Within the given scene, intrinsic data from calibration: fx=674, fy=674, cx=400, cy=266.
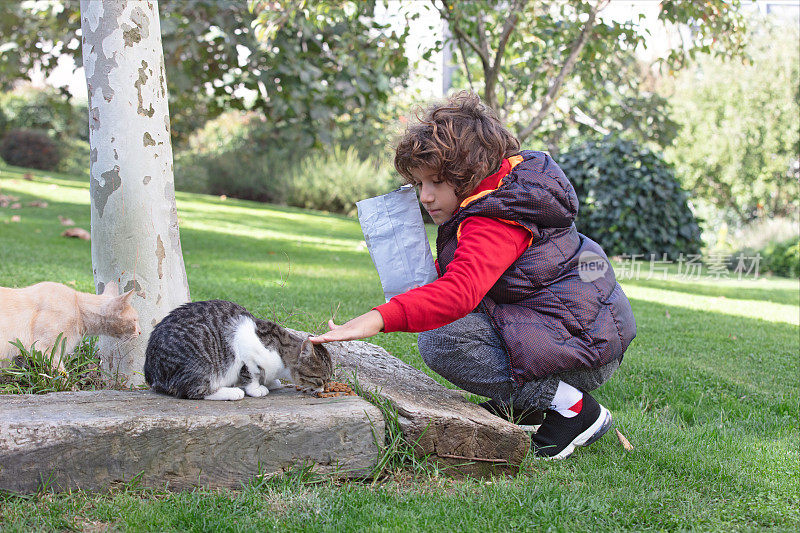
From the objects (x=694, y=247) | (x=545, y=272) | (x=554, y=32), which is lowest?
(x=694, y=247)

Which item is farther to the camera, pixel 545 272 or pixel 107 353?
pixel 107 353

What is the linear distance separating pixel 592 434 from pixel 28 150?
21389 mm

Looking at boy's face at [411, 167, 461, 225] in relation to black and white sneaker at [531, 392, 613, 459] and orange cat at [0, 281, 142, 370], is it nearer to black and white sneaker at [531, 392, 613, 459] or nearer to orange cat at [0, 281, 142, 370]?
black and white sneaker at [531, 392, 613, 459]

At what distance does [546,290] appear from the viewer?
9.61 ft

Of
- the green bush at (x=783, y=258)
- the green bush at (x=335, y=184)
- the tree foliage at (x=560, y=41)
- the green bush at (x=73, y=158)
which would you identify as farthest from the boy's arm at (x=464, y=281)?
the green bush at (x=73, y=158)

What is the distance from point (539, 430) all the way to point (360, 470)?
35.5 inches

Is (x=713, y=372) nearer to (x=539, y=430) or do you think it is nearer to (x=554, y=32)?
(x=539, y=430)

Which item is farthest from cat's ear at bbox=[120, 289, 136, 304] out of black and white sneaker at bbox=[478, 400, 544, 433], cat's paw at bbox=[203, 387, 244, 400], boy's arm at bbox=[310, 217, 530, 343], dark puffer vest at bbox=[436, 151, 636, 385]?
black and white sneaker at bbox=[478, 400, 544, 433]

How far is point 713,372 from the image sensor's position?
15.4ft

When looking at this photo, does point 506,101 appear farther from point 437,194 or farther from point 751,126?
point 751,126

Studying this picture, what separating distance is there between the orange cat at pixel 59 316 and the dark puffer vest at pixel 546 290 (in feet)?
5.43

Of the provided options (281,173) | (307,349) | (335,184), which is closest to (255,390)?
(307,349)

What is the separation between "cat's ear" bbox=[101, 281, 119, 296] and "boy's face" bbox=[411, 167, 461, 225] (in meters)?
1.65

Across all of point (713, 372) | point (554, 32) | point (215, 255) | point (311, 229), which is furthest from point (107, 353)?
point (311, 229)
